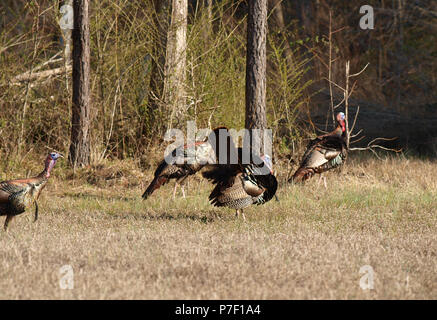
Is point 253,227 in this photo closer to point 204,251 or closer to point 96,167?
point 204,251

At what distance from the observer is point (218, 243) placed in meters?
7.15

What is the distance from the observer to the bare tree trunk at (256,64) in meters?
10.7

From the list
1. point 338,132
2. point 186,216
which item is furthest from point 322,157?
point 186,216

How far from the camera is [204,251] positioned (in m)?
6.79

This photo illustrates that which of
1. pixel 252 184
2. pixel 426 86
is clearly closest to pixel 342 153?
pixel 252 184

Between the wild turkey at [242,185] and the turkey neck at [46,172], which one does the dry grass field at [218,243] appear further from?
the turkey neck at [46,172]

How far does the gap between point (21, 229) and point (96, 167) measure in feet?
12.8

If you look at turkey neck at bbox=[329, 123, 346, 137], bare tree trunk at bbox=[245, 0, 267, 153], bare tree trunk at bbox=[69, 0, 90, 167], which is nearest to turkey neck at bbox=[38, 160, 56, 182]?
bare tree trunk at bbox=[69, 0, 90, 167]

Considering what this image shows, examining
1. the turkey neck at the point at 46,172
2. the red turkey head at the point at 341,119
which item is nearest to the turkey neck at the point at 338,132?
the red turkey head at the point at 341,119

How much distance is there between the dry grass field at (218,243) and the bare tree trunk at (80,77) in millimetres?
711

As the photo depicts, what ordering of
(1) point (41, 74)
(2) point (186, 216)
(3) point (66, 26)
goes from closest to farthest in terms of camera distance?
(2) point (186, 216), (3) point (66, 26), (1) point (41, 74)

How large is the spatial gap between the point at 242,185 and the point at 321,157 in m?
2.49

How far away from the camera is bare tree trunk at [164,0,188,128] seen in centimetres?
1180

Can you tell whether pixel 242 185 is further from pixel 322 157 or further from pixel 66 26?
pixel 66 26
